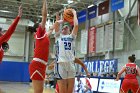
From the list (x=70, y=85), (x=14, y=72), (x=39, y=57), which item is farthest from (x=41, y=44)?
(x=14, y=72)

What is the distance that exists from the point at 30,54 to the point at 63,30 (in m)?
29.0

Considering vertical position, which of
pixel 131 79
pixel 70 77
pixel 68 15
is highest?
pixel 68 15

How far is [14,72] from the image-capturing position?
3139 cm

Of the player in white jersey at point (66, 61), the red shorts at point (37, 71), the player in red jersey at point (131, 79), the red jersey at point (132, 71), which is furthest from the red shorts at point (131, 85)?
the red shorts at point (37, 71)

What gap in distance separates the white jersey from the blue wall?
26.7 meters

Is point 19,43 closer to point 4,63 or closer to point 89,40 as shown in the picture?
point 4,63

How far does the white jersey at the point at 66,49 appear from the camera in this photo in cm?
514

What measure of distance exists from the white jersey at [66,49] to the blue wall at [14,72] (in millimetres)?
26676

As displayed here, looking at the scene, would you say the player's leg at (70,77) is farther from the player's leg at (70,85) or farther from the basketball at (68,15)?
the basketball at (68,15)

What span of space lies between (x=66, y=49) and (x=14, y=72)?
27.0 metres

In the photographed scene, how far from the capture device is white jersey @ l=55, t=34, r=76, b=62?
5.14 metres

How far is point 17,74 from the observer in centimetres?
3156

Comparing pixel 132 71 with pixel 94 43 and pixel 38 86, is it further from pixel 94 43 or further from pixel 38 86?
pixel 94 43

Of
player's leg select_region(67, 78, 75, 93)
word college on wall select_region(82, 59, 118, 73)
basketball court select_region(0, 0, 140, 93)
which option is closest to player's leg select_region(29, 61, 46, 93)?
player's leg select_region(67, 78, 75, 93)
